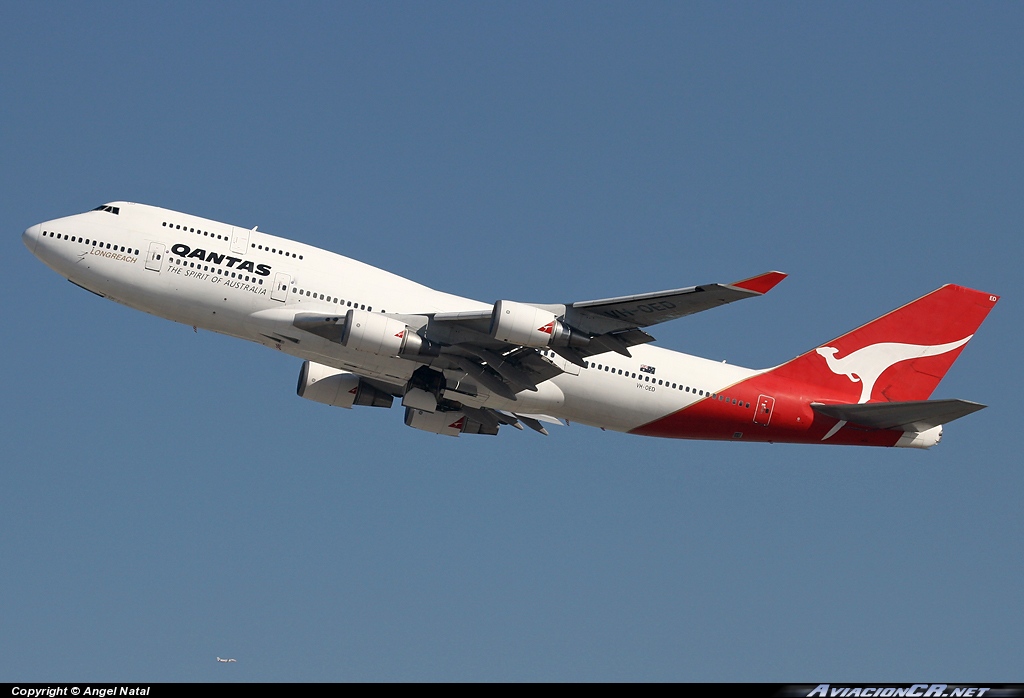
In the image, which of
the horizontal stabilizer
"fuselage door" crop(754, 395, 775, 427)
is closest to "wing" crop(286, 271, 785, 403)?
"fuselage door" crop(754, 395, 775, 427)

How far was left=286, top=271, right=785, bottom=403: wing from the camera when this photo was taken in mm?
32938

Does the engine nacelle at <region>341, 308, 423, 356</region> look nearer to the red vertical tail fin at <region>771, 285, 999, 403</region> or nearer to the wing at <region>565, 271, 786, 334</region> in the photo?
the wing at <region>565, 271, 786, 334</region>

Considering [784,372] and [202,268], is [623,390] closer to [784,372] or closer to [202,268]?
[784,372]

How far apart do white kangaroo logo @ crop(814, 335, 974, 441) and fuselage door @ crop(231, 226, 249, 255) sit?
2053 centimetres

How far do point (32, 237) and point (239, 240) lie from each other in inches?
256

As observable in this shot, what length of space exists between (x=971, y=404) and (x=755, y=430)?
7117mm

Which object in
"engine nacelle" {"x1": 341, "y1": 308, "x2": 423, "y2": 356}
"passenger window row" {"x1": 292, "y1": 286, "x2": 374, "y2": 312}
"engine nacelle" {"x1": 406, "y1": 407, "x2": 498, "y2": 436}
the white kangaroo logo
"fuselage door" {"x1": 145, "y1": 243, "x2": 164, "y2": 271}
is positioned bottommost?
"engine nacelle" {"x1": 406, "y1": 407, "x2": 498, "y2": 436}

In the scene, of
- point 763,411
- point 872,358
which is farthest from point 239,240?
point 872,358

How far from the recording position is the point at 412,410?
133 ft

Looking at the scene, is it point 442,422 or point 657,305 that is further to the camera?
point 442,422

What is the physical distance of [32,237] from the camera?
35.8 meters

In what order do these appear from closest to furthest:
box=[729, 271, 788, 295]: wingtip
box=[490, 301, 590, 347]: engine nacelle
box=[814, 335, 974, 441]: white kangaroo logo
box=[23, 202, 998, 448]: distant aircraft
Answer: box=[729, 271, 788, 295]: wingtip < box=[490, 301, 590, 347]: engine nacelle < box=[23, 202, 998, 448]: distant aircraft < box=[814, 335, 974, 441]: white kangaroo logo

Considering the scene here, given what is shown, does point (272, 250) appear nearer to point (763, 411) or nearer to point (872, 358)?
point (763, 411)
